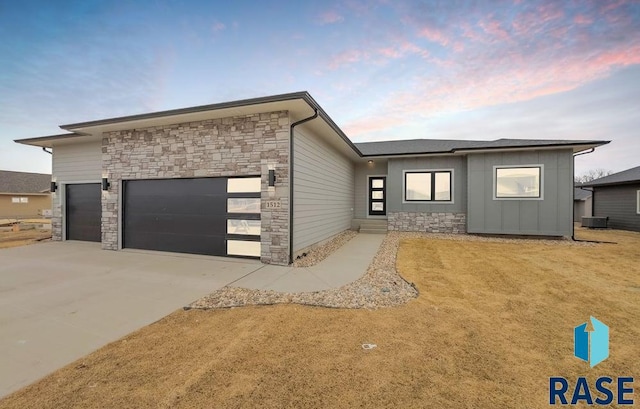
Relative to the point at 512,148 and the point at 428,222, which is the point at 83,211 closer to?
the point at 428,222

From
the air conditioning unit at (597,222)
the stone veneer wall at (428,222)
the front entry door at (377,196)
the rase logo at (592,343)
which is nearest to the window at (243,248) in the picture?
the rase logo at (592,343)

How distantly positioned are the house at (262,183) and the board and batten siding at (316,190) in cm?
4

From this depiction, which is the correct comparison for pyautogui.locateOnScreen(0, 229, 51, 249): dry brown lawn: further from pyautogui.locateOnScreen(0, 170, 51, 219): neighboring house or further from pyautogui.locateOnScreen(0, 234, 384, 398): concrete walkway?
pyautogui.locateOnScreen(0, 170, 51, 219): neighboring house

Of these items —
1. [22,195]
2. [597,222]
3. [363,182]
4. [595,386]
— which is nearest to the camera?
[595,386]

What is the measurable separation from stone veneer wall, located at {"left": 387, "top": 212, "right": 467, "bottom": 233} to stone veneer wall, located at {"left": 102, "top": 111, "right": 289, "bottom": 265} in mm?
6936

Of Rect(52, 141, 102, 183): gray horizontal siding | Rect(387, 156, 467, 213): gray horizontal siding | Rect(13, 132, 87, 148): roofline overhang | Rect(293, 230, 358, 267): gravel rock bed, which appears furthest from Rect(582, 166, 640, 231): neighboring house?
Rect(13, 132, 87, 148): roofline overhang

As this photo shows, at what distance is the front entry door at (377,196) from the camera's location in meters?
13.2

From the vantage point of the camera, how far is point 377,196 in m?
13.2

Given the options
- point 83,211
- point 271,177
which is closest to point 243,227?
point 271,177

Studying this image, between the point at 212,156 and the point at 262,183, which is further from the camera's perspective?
the point at 212,156

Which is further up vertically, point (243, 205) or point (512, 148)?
point (512, 148)

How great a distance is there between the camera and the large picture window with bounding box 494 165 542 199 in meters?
9.60

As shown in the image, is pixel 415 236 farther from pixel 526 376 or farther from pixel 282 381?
pixel 282 381

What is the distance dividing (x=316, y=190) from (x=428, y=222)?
5.98m
